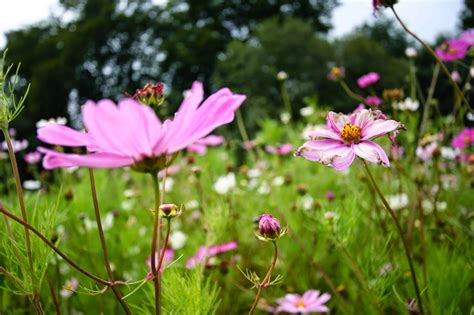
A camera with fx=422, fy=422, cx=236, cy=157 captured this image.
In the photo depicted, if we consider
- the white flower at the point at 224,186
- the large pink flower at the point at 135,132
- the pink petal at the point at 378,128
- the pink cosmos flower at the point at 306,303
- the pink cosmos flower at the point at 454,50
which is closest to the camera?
the large pink flower at the point at 135,132

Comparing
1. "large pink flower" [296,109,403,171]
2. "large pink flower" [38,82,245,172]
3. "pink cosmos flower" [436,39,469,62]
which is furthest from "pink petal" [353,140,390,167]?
"pink cosmos flower" [436,39,469,62]

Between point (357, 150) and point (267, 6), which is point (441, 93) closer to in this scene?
point (267, 6)

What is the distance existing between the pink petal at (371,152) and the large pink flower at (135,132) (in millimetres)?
135

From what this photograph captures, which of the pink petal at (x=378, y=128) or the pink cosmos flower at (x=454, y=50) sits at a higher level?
the pink petal at (x=378, y=128)

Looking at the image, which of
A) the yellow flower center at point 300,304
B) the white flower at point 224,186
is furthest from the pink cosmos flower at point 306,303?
the white flower at point 224,186

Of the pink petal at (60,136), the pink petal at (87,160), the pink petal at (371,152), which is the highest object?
the pink petal at (60,136)

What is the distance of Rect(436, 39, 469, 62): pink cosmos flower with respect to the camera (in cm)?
75

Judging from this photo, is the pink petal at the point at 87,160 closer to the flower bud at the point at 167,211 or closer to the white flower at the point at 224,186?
the flower bud at the point at 167,211

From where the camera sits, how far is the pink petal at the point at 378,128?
363mm

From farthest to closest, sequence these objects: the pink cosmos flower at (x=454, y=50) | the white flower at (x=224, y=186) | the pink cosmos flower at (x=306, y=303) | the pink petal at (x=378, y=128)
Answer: the white flower at (x=224, y=186), the pink cosmos flower at (x=454, y=50), the pink cosmos flower at (x=306, y=303), the pink petal at (x=378, y=128)

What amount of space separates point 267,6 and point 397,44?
12.5 ft

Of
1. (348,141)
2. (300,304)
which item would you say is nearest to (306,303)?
(300,304)

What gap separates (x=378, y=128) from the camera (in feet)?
1.24

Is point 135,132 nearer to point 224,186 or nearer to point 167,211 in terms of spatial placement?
point 167,211
